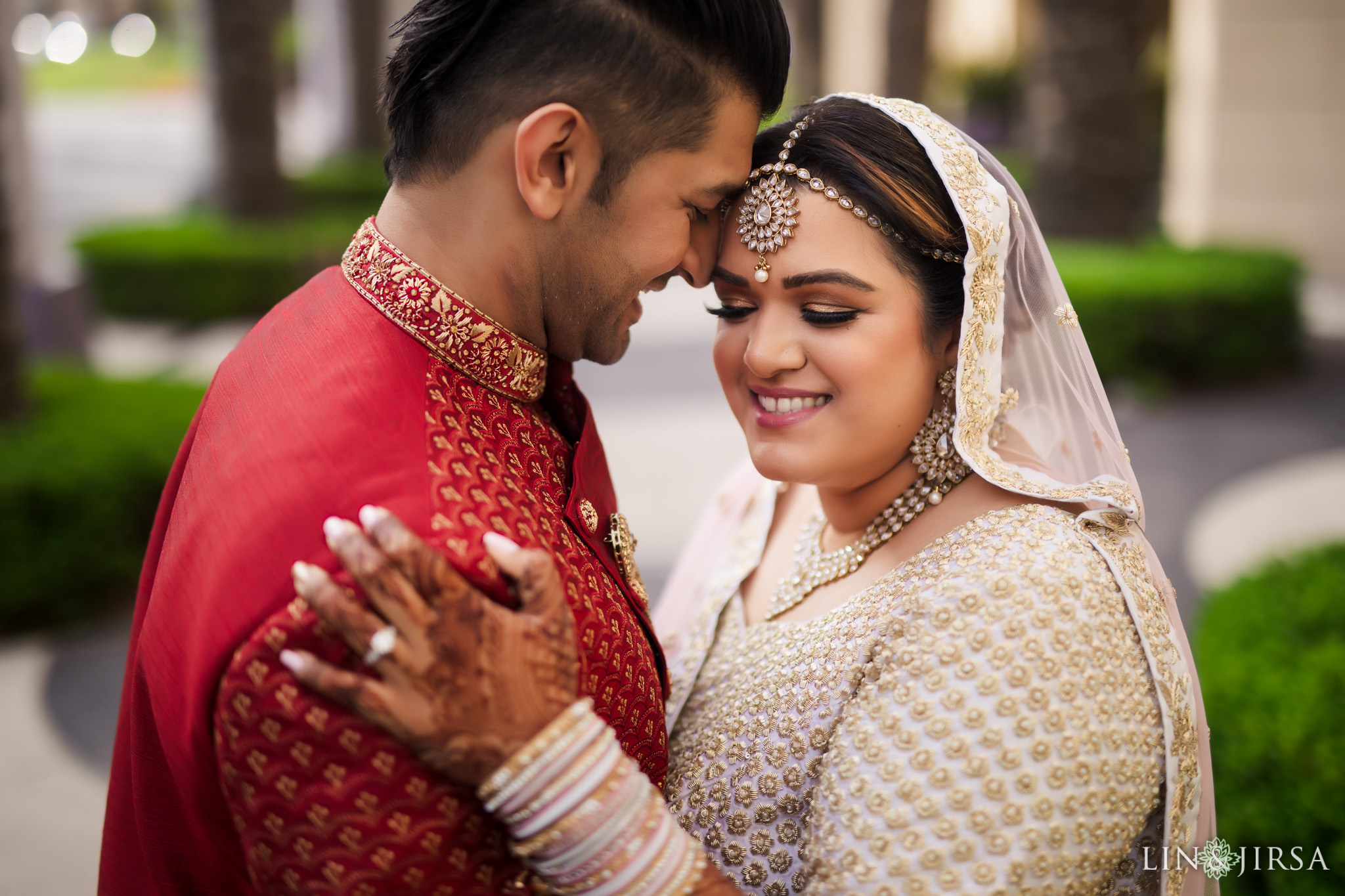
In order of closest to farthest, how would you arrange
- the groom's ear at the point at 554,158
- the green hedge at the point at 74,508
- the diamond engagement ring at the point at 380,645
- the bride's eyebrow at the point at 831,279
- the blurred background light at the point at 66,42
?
the diamond engagement ring at the point at 380,645 < the groom's ear at the point at 554,158 < the bride's eyebrow at the point at 831,279 < the green hedge at the point at 74,508 < the blurred background light at the point at 66,42

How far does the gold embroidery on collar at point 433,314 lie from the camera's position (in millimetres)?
1682

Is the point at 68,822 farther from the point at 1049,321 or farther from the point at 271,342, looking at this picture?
the point at 1049,321

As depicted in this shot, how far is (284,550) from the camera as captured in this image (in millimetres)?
1411

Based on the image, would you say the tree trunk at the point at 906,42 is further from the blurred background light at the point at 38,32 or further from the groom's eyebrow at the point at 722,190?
the blurred background light at the point at 38,32

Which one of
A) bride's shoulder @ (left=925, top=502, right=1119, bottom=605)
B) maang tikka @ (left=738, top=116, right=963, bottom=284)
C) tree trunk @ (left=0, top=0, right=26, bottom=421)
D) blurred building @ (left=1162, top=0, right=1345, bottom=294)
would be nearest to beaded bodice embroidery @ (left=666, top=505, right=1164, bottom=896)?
bride's shoulder @ (left=925, top=502, right=1119, bottom=605)

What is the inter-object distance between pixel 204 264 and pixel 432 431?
9.68m

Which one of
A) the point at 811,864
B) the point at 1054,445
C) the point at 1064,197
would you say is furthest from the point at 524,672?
the point at 1064,197

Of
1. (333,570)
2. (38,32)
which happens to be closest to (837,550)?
(333,570)

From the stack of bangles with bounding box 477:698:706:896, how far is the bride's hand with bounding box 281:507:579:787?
32mm

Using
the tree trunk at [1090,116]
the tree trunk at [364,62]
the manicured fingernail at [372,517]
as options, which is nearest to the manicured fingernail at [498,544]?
the manicured fingernail at [372,517]

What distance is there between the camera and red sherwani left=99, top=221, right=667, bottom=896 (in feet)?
4.39

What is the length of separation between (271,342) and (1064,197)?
25.2 feet

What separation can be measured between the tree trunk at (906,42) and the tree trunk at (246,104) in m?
6.10
